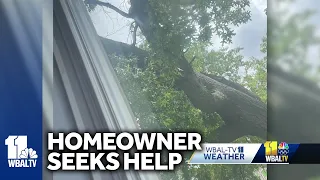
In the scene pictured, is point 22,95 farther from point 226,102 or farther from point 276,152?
point 276,152

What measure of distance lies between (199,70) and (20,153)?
1.18 metres

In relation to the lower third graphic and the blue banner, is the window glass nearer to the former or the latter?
the blue banner

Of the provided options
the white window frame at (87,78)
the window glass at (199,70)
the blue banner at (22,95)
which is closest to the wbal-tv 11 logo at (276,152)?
the window glass at (199,70)

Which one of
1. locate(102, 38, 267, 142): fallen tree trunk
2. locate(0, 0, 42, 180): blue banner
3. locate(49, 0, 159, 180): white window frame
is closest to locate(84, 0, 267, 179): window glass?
locate(102, 38, 267, 142): fallen tree trunk

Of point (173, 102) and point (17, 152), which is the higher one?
point (173, 102)

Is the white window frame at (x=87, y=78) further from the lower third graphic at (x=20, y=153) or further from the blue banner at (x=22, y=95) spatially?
the lower third graphic at (x=20, y=153)

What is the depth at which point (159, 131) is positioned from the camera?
2525 mm

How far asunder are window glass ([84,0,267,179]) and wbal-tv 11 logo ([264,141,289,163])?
6 centimetres

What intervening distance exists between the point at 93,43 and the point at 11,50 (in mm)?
511

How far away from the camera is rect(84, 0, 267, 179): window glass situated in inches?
97.5

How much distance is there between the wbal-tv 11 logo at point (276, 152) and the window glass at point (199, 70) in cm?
6

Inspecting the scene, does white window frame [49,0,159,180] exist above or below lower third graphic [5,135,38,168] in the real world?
above

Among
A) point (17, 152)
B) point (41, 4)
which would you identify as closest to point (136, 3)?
point (41, 4)

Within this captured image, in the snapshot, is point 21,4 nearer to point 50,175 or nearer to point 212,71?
point 50,175
